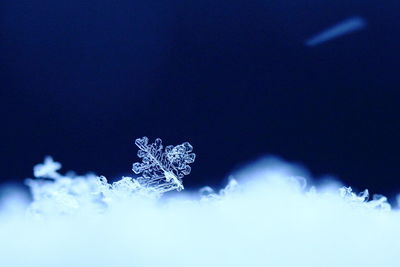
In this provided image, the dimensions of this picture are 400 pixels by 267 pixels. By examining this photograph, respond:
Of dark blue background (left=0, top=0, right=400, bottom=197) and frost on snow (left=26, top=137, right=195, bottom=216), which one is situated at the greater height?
dark blue background (left=0, top=0, right=400, bottom=197)

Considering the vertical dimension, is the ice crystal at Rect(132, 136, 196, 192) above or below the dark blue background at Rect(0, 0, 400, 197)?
below

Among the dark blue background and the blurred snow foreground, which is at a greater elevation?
the dark blue background

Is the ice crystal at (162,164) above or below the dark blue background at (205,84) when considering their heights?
below

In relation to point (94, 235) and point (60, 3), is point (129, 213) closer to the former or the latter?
point (94, 235)

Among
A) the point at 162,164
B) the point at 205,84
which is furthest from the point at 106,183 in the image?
the point at 205,84

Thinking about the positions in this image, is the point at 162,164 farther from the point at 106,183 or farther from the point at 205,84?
the point at 205,84

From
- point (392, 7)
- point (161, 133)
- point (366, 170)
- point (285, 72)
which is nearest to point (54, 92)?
point (161, 133)
